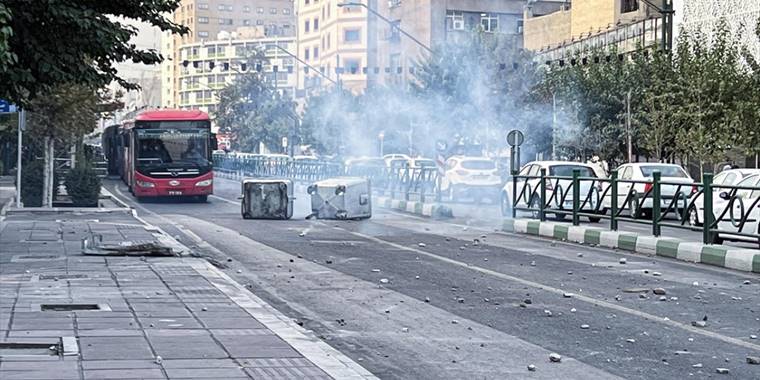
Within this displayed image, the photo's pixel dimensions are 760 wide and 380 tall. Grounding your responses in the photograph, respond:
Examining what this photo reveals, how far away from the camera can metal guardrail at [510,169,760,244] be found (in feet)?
65.3

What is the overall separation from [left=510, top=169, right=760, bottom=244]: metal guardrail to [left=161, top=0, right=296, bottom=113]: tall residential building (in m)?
121

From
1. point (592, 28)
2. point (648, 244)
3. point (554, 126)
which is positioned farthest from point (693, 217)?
point (592, 28)

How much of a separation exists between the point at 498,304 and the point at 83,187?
80.5ft

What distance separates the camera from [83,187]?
121ft

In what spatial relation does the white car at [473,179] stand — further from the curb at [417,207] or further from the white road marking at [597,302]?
the white road marking at [597,302]

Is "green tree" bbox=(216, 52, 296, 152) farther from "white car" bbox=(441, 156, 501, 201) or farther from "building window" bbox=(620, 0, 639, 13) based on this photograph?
"white car" bbox=(441, 156, 501, 201)

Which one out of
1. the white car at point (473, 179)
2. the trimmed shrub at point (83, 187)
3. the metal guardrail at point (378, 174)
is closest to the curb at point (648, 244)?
the metal guardrail at point (378, 174)

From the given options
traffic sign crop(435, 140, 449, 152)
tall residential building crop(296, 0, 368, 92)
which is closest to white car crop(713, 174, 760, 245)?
traffic sign crop(435, 140, 449, 152)

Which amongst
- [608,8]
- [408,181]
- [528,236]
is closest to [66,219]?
[528,236]

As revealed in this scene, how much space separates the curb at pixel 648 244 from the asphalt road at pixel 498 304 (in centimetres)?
34

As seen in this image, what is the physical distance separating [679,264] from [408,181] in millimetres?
21419

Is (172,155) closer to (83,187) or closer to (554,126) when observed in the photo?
(83,187)

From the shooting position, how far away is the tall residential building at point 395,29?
302 ft

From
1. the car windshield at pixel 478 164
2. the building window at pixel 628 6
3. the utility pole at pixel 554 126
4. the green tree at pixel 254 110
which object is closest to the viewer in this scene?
the car windshield at pixel 478 164
